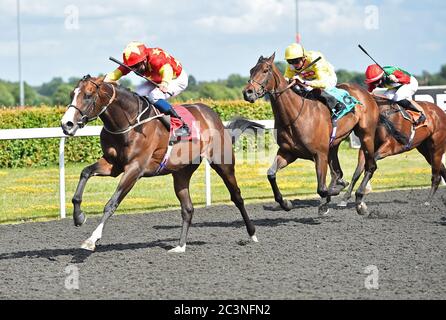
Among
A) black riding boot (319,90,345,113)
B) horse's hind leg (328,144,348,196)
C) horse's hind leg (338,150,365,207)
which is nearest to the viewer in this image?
black riding boot (319,90,345,113)

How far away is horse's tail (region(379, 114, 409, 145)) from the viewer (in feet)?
34.2

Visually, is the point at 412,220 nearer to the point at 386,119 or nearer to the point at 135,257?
the point at 386,119

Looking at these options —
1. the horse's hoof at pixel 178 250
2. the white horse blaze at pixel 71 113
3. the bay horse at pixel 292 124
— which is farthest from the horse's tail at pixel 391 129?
the white horse blaze at pixel 71 113

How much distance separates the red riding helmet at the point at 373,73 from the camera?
10.4 meters

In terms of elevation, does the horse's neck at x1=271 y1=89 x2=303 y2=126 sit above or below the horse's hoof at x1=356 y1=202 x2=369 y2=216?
above

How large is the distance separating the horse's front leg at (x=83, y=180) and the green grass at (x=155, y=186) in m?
3.09

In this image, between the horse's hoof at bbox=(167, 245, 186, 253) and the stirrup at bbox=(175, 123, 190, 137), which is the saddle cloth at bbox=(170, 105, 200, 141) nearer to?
the stirrup at bbox=(175, 123, 190, 137)

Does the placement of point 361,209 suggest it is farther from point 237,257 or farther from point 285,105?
point 237,257

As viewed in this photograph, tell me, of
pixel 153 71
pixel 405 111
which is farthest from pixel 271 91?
pixel 405 111

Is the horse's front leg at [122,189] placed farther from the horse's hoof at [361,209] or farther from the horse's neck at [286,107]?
the horse's hoof at [361,209]

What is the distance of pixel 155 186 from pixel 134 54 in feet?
19.8

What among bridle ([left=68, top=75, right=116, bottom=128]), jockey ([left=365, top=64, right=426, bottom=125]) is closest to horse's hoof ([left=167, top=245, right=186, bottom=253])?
bridle ([left=68, top=75, right=116, bottom=128])

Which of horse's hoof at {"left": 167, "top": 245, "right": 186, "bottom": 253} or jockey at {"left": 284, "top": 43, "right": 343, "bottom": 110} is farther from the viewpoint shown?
jockey at {"left": 284, "top": 43, "right": 343, "bottom": 110}

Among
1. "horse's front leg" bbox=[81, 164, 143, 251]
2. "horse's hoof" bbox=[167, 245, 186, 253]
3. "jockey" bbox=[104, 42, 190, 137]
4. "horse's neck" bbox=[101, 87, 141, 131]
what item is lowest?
"horse's hoof" bbox=[167, 245, 186, 253]
